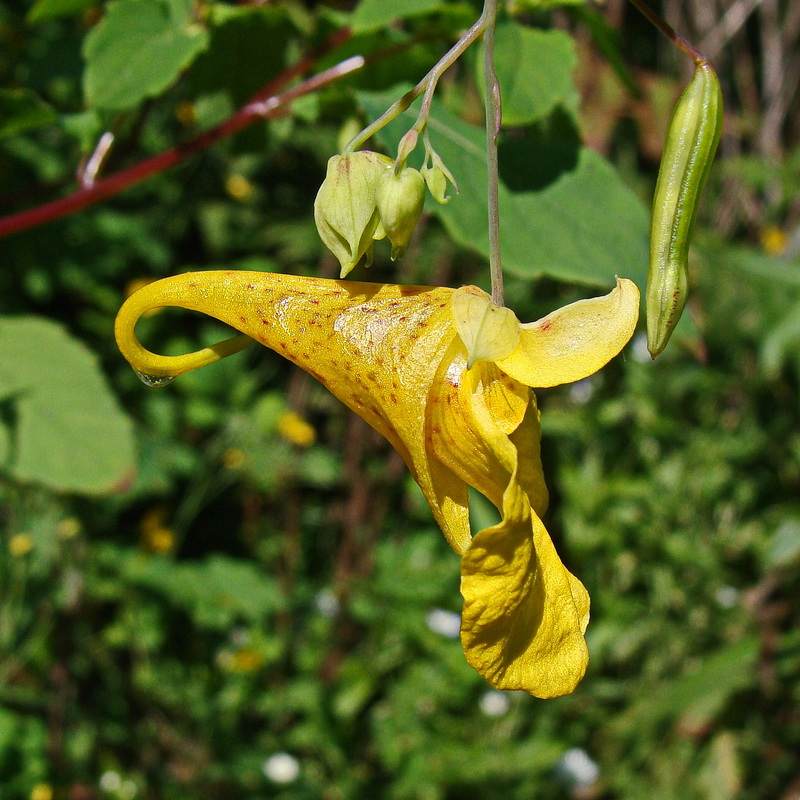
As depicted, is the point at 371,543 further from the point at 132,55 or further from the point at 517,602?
the point at 517,602

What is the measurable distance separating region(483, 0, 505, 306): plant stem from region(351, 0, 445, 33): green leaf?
251 mm

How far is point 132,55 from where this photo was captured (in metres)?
0.83

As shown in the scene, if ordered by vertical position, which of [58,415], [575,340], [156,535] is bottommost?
[156,535]

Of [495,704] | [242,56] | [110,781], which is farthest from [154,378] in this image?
[495,704]

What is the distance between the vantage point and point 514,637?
1.67 feet

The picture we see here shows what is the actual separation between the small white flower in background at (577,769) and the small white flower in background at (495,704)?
20 centimetres

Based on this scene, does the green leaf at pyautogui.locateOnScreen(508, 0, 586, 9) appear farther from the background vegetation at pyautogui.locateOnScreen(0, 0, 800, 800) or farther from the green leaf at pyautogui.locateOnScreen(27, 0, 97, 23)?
the background vegetation at pyautogui.locateOnScreen(0, 0, 800, 800)

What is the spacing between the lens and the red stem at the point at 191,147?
0.87m

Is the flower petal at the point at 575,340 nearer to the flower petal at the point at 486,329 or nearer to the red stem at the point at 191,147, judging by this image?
the flower petal at the point at 486,329

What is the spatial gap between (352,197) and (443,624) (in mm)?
1983

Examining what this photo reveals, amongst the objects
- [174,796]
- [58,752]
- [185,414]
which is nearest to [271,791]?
[174,796]

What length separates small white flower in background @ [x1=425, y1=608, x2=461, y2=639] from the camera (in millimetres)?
2367

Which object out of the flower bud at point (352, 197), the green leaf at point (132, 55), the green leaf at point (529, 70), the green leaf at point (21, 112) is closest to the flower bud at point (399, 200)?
the flower bud at point (352, 197)

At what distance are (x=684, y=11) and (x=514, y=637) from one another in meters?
2.85
